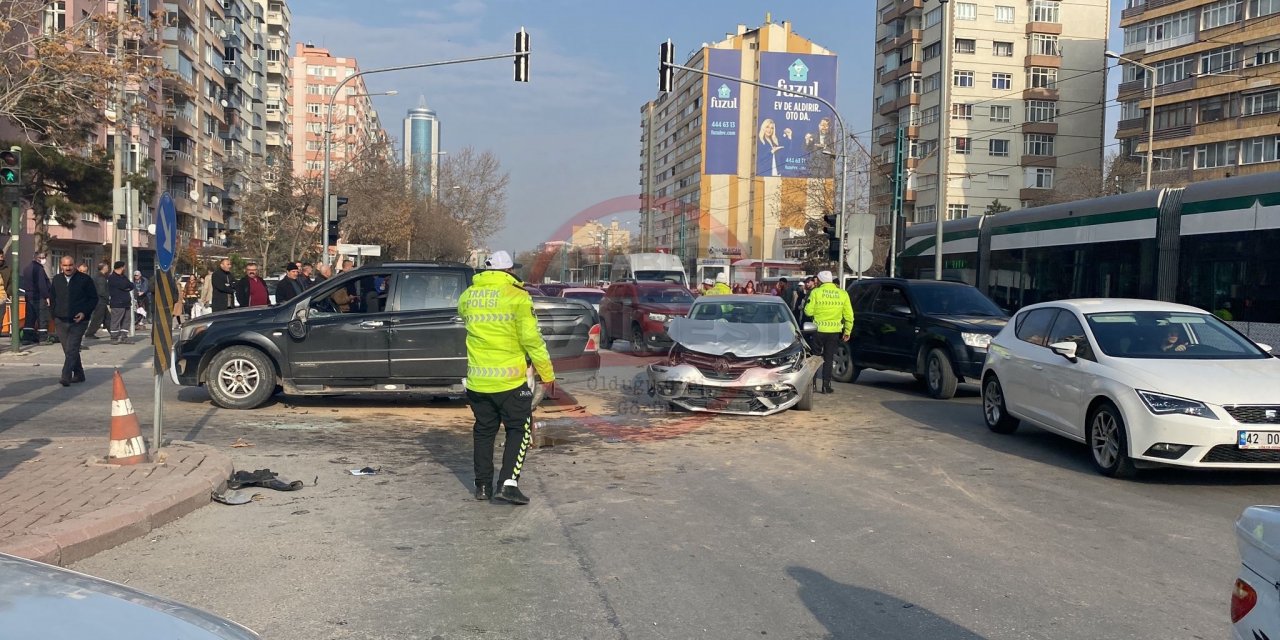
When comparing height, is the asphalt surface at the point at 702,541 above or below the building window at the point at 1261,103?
below

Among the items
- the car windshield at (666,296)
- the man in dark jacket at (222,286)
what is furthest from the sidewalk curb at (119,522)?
the car windshield at (666,296)

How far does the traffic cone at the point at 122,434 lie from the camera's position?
7570 millimetres

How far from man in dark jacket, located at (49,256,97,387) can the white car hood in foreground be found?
12.1 metres

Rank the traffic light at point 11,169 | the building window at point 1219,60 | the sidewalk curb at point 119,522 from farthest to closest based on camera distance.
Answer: the building window at point 1219,60 → the traffic light at point 11,169 → the sidewalk curb at point 119,522

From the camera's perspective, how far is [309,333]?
11.5 metres

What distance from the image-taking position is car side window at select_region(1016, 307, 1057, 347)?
993 centimetres

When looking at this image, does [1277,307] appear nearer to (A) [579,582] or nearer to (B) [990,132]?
(A) [579,582]

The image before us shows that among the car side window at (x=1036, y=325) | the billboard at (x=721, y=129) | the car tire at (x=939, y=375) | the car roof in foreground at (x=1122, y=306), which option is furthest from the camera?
the billboard at (x=721, y=129)

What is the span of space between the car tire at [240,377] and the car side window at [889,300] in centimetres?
893

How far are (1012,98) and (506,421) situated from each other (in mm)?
67449

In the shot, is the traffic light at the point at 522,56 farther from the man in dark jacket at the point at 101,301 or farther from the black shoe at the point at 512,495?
the black shoe at the point at 512,495

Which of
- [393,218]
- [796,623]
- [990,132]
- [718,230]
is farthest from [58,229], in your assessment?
[718,230]

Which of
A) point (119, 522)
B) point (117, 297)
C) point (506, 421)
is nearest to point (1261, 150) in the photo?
point (117, 297)

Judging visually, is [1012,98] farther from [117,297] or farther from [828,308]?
[117,297]
